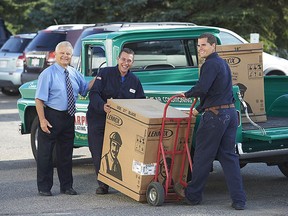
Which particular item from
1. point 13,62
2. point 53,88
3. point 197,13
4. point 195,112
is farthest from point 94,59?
point 197,13

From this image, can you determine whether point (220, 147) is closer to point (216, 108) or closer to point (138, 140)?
point (216, 108)

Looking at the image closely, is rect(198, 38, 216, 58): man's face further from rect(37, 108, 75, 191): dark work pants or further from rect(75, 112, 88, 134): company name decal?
rect(75, 112, 88, 134): company name decal

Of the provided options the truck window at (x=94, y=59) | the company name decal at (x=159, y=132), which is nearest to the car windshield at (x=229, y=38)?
the truck window at (x=94, y=59)

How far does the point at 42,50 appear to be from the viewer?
69.6 ft

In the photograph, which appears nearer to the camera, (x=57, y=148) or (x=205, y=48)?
(x=205, y=48)

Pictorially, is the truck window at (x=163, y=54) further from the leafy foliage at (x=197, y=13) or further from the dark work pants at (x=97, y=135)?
the leafy foliage at (x=197, y=13)

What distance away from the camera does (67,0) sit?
2705cm

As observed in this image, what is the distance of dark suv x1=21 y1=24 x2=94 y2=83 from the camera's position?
20798 mm

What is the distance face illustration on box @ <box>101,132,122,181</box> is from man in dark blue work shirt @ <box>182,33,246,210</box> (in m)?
0.90

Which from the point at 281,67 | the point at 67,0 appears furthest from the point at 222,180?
the point at 67,0

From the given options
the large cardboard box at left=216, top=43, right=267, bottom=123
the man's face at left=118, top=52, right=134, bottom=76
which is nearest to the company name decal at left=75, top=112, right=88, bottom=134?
the man's face at left=118, top=52, right=134, bottom=76

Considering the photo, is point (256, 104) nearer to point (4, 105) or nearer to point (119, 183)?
point (119, 183)

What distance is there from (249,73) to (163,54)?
188 cm

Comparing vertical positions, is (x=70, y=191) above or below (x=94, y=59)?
below
